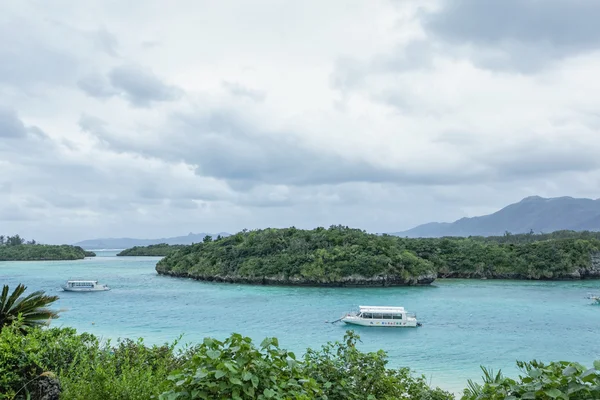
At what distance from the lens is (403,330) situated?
3075cm

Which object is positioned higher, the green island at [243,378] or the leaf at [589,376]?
the leaf at [589,376]

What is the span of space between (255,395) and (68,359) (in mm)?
4063

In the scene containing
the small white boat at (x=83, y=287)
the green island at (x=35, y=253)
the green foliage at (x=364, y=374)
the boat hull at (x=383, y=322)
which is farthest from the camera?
the green island at (x=35, y=253)

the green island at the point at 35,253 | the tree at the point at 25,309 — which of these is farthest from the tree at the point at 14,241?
the tree at the point at 25,309

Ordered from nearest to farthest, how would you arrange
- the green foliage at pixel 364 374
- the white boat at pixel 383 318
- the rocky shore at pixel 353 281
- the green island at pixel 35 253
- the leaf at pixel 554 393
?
the leaf at pixel 554 393 < the green foliage at pixel 364 374 < the white boat at pixel 383 318 < the rocky shore at pixel 353 281 < the green island at pixel 35 253

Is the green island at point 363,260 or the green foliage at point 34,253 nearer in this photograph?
the green island at point 363,260

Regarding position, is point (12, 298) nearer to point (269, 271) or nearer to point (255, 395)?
point (255, 395)

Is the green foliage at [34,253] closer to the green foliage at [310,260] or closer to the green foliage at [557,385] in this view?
the green foliage at [310,260]

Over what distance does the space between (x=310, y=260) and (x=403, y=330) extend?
31.8 metres

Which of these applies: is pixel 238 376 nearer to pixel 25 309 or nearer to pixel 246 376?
pixel 246 376

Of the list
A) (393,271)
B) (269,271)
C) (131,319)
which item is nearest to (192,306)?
(131,319)

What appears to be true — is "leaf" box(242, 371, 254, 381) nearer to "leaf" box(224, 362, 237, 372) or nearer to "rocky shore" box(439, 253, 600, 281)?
"leaf" box(224, 362, 237, 372)

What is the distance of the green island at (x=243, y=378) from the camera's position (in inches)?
115

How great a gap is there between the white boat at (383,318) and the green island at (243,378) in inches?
1055
